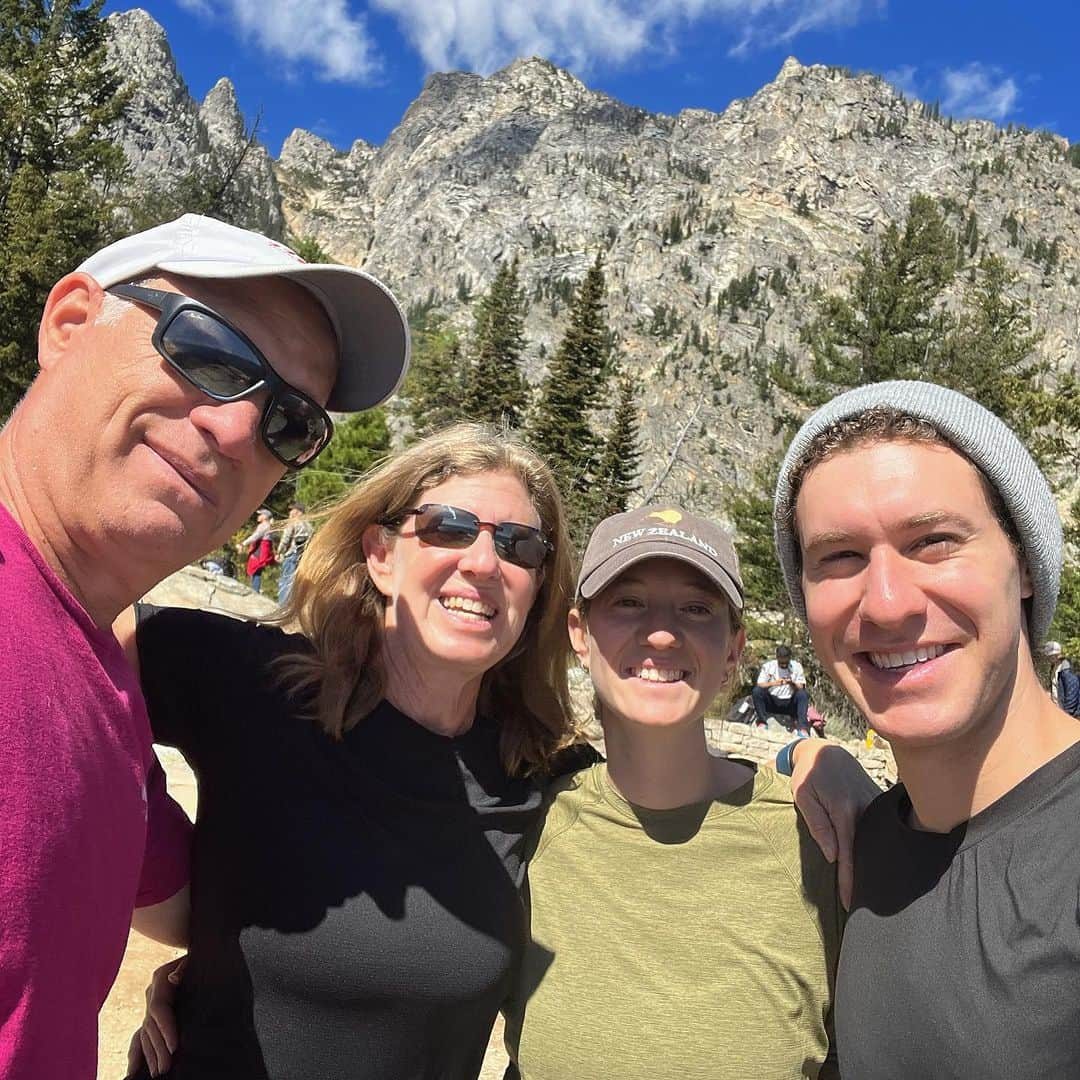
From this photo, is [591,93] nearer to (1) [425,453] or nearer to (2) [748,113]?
(2) [748,113]


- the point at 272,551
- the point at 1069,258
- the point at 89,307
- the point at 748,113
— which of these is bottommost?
the point at 89,307

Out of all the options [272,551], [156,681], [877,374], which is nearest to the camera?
[156,681]

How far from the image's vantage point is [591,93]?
5812 inches

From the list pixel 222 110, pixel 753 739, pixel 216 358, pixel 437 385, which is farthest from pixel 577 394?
pixel 222 110

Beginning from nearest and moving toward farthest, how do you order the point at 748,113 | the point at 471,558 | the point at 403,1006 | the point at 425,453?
the point at 403,1006, the point at 471,558, the point at 425,453, the point at 748,113

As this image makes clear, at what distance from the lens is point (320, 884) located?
67.6 inches

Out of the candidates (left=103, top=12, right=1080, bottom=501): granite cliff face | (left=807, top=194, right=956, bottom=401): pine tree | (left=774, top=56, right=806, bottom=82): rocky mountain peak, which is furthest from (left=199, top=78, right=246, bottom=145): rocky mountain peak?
(left=807, top=194, right=956, bottom=401): pine tree

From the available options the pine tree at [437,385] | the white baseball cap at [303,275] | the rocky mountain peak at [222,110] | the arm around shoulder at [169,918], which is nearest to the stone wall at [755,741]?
the arm around shoulder at [169,918]

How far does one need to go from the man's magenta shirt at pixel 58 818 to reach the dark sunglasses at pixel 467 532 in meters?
0.99

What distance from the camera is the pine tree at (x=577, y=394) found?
25.2 m

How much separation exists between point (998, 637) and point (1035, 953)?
544 millimetres

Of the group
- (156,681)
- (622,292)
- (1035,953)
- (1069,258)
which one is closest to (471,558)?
(156,681)

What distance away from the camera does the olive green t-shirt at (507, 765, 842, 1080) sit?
68.8 inches

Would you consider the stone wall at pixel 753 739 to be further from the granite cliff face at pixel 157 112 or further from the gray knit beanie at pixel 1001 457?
the granite cliff face at pixel 157 112
